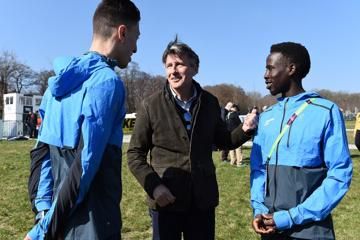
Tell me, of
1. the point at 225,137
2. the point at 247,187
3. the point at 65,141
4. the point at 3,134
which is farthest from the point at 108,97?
the point at 3,134

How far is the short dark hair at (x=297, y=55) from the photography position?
9.91 ft

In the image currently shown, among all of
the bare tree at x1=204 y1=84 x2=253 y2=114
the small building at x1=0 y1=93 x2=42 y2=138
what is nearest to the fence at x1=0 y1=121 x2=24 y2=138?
the small building at x1=0 y1=93 x2=42 y2=138

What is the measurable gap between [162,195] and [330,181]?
110cm

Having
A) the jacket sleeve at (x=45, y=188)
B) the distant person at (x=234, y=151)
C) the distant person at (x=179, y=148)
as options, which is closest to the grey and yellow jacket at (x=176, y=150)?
the distant person at (x=179, y=148)

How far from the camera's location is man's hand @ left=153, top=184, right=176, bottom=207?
311 cm

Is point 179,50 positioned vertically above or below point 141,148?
above

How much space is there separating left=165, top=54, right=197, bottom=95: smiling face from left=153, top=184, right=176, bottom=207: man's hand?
30.1 inches

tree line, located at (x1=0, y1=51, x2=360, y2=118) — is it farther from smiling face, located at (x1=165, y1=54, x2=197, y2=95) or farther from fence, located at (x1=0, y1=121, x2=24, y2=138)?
smiling face, located at (x1=165, y1=54, x2=197, y2=95)

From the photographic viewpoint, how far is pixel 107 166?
2316 millimetres

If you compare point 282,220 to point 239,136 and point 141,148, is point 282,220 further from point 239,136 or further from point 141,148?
point 141,148

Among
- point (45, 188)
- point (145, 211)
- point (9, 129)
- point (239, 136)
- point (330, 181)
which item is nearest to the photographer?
point (45, 188)

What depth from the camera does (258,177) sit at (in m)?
3.09

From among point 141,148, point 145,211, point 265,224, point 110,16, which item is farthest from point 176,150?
point 145,211

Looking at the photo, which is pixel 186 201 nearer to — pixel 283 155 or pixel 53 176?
pixel 283 155
